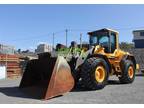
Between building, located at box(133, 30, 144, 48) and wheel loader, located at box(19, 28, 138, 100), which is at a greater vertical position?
building, located at box(133, 30, 144, 48)

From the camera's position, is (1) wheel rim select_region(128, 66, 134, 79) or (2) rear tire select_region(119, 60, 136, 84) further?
(1) wheel rim select_region(128, 66, 134, 79)

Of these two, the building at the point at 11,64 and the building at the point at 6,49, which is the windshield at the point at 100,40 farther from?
the building at the point at 6,49

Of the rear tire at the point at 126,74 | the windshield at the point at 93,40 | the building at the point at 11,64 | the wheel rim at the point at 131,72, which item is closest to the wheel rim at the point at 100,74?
the rear tire at the point at 126,74

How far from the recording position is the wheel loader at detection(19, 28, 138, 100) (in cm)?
1160

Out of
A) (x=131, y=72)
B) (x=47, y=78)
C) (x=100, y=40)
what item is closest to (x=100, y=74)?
(x=47, y=78)

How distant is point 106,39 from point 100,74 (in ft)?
9.54

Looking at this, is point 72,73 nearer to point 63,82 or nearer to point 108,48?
point 63,82

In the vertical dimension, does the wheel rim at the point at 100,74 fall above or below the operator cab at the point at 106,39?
below

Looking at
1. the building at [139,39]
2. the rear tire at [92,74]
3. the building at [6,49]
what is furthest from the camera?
the building at [139,39]

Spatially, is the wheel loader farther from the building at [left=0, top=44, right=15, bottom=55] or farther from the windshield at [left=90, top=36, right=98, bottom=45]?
the building at [left=0, top=44, right=15, bottom=55]

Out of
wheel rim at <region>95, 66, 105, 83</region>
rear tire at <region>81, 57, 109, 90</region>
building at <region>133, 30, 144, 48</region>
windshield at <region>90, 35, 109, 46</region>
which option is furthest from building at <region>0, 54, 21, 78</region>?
building at <region>133, 30, 144, 48</region>

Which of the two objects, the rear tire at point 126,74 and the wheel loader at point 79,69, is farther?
the rear tire at point 126,74

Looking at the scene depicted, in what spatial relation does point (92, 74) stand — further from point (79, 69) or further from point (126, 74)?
point (126, 74)

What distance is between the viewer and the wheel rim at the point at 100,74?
43.2 ft
